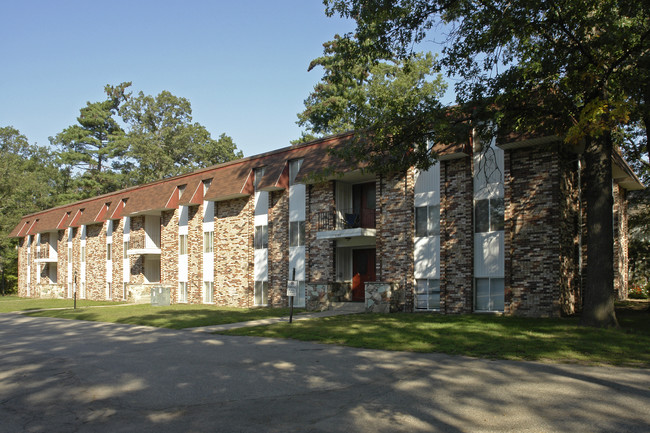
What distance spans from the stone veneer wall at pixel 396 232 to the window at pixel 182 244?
50.6ft

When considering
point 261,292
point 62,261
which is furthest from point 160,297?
point 62,261

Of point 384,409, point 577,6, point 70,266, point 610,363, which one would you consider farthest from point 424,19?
point 70,266

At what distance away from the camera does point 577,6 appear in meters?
12.5

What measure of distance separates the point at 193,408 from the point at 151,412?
0.57m

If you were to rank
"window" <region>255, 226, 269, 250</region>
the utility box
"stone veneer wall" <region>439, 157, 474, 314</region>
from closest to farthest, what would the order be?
"stone veneer wall" <region>439, 157, 474, 314</region> → "window" <region>255, 226, 269, 250</region> → the utility box

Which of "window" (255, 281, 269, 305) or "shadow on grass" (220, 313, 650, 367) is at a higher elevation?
"shadow on grass" (220, 313, 650, 367)

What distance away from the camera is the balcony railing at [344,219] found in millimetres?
24653

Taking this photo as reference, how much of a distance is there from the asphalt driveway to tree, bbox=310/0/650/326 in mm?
5998

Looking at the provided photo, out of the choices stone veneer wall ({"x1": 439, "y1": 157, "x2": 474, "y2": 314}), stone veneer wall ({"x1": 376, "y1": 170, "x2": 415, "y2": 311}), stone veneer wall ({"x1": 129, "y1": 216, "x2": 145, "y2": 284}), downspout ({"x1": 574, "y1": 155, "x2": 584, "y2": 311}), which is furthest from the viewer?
stone veneer wall ({"x1": 129, "y1": 216, "x2": 145, "y2": 284})

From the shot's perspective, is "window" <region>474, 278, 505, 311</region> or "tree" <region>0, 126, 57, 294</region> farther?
"tree" <region>0, 126, 57, 294</region>

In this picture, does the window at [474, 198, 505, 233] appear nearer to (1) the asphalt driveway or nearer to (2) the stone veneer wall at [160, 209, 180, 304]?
(1) the asphalt driveway

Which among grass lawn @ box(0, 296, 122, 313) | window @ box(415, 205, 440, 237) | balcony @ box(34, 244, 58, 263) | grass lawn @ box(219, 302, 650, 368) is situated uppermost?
window @ box(415, 205, 440, 237)

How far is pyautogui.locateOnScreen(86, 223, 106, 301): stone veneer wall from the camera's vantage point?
4153cm

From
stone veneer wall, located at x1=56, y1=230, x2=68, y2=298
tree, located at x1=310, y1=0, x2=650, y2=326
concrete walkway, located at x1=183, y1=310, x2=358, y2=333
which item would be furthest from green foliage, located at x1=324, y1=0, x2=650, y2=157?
stone veneer wall, located at x1=56, y1=230, x2=68, y2=298
